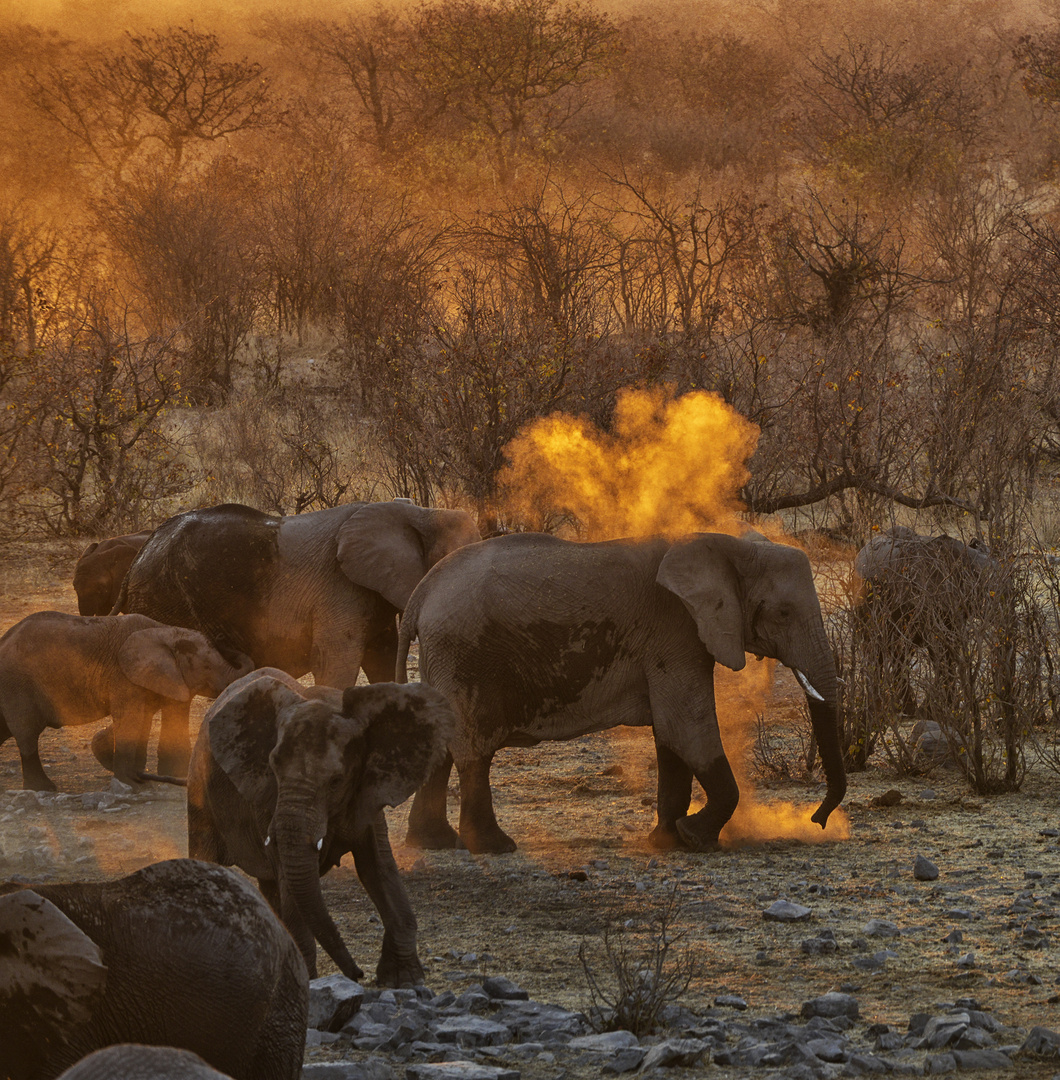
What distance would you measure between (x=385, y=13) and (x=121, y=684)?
180ft

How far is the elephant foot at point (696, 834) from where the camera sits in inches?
316

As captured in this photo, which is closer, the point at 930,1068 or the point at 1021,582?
the point at 930,1068

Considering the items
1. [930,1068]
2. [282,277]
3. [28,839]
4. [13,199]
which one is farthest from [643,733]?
[13,199]

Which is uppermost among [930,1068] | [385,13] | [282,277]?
[385,13]

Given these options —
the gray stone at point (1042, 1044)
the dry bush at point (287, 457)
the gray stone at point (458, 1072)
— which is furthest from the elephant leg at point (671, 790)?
the dry bush at point (287, 457)

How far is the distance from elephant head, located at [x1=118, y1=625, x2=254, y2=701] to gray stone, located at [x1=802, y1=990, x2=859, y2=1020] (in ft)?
16.9

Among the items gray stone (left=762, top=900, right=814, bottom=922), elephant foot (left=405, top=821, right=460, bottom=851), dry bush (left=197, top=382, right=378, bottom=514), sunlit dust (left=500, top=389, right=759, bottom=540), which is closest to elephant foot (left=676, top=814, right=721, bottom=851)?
elephant foot (left=405, top=821, right=460, bottom=851)

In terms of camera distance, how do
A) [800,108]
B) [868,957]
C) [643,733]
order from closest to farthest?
1. [868,957]
2. [643,733]
3. [800,108]

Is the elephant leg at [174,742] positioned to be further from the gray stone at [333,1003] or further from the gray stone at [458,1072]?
the gray stone at [458,1072]

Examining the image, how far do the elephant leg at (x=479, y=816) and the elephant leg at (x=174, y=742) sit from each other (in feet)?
8.61

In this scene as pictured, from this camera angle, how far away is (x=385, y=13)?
6056 centimetres

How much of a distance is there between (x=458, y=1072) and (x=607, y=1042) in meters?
0.61

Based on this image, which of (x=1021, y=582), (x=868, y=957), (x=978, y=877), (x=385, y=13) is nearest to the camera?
(x=868, y=957)

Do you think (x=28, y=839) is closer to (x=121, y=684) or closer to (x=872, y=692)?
(x=121, y=684)
